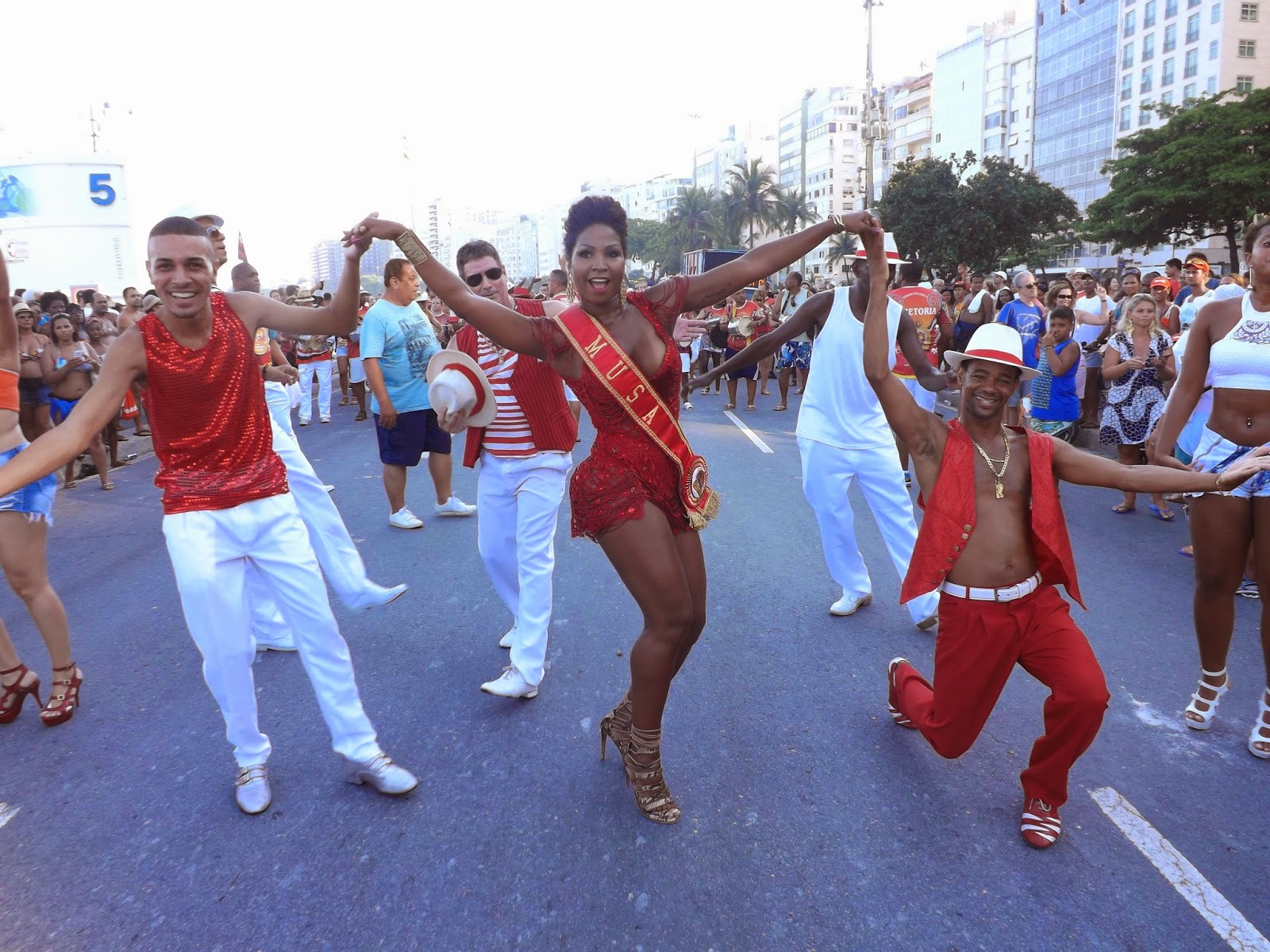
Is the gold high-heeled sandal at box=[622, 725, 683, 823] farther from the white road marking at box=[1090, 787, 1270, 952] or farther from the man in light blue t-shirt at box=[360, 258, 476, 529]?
the man in light blue t-shirt at box=[360, 258, 476, 529]

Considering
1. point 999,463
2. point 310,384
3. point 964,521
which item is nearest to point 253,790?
point 964,521

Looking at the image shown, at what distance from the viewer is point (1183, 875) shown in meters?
2.76

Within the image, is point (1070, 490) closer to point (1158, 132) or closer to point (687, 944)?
point (687, 944)

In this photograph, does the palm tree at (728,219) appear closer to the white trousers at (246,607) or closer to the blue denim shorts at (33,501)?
the blue denim shorts at (33,501)

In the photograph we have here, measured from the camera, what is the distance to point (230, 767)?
11.5ft

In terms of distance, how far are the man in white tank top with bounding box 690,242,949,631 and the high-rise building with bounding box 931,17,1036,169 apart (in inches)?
3227

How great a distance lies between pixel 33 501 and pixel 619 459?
9.13 ft

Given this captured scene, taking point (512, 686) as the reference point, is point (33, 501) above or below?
above

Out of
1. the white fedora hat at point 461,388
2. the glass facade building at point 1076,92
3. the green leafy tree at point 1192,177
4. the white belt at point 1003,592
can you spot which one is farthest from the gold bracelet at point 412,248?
the glass facade building at point 1076,92

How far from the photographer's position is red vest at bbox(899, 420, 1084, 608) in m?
3.07

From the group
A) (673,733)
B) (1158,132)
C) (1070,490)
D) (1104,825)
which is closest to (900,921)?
(1104,825)

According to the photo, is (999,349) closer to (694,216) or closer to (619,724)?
(619,724)

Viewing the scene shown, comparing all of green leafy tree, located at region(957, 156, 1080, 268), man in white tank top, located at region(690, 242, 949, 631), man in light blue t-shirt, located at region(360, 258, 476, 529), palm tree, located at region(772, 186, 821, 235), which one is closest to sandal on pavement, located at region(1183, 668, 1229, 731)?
man in white tank top, located at region(690, 242, 949, 631)

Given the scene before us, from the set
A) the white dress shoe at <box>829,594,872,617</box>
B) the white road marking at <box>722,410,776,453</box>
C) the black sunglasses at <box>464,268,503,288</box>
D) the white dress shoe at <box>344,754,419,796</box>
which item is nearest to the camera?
the white dress shoe at <box>344,754,419,796</box>
